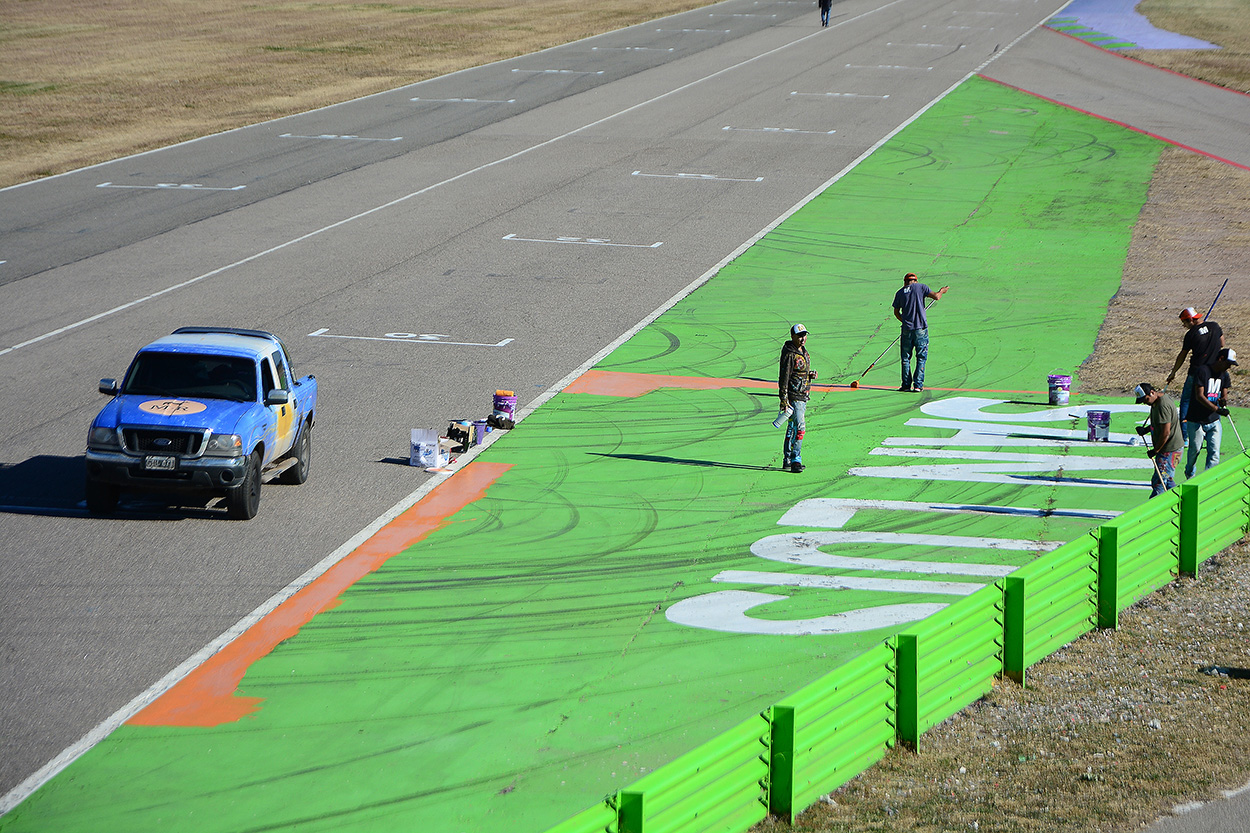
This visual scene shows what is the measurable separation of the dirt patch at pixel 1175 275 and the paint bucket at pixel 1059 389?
1136mm

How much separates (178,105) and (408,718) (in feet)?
142

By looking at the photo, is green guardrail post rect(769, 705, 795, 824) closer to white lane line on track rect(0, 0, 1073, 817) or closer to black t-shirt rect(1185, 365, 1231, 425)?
white lane line on track rect(0, 0, 1073, 817)

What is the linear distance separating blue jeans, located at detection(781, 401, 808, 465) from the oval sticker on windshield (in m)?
7.34

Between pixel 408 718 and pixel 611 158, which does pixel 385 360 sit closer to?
pixel 408 718

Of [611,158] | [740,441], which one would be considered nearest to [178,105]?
[611,158]

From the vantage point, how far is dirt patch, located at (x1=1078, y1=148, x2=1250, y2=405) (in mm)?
22703

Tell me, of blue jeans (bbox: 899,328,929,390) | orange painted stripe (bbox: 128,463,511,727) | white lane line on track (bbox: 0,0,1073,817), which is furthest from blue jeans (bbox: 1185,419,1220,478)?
white lane line on track (bbox: 0,0,1073,817)

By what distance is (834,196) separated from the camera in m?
35.7

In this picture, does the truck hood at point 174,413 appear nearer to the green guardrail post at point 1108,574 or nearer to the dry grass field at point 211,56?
the green guardrail post at point 1108,574

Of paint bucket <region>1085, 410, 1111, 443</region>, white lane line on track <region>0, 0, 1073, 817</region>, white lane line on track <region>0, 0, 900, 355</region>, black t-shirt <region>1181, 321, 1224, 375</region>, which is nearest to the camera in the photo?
white lane line on track <region>0, 0, 1073, 817</region>

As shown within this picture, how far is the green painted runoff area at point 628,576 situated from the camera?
1016cm

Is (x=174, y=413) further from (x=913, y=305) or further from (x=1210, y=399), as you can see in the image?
(x=1210, y=399)

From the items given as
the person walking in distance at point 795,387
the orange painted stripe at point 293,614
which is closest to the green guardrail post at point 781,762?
the orange painted stripe at point 293,614

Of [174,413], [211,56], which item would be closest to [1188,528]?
[174,413]
